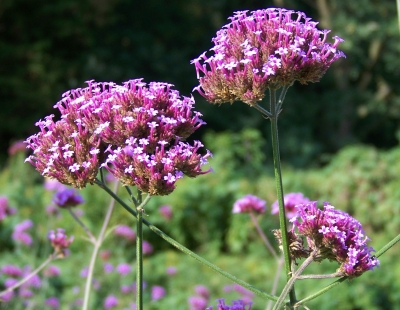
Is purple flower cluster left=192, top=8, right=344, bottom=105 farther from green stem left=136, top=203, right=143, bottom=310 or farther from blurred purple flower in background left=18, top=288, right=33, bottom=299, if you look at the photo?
blurred purple flower in background left=18, top=288, right=33, bottom=299

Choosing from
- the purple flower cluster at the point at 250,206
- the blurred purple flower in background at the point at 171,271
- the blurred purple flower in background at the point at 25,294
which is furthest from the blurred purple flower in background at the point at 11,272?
the purple flower cluster at the point at 250,206

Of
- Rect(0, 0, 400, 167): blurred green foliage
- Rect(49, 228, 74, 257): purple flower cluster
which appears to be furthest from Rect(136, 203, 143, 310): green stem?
Rect(0, 0, 400, 167): blurred green foliage

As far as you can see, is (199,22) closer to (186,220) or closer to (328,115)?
(328,115)

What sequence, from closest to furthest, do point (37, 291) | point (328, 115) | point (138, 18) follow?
point (37, 291), point (328, 115), point (138, 18)

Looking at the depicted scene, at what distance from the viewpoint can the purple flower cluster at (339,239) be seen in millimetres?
1360

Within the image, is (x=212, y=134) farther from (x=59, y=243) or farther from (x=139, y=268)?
(x=139, y=268)

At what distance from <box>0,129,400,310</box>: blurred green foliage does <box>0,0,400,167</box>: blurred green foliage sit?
3818 millimetres

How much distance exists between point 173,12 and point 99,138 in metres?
12.4

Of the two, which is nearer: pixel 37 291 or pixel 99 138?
pixel 99 138

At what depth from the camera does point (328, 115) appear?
482 inches

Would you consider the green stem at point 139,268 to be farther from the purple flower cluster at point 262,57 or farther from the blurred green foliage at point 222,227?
the blurred green foliage at point 222,227

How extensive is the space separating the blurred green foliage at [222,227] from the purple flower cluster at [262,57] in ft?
9.30

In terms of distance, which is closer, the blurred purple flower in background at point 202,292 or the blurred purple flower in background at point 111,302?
the blurred purple flower in background at point 111,302

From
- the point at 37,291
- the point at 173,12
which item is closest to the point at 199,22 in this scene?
the point at 173,12
